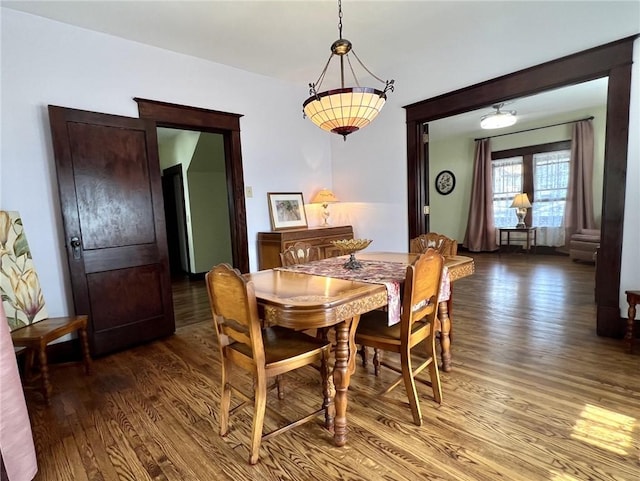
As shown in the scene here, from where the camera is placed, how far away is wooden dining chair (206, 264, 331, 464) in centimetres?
143

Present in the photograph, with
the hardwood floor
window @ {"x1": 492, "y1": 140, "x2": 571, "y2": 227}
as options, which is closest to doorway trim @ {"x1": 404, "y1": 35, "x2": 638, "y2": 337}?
the hardwood floor

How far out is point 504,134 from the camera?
686cm

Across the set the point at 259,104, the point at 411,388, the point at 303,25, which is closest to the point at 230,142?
the point at 259,104

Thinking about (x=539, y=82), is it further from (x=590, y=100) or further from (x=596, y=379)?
(x=590, y=100)

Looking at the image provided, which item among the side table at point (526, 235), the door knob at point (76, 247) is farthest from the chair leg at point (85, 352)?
the side table at point (526, 235)

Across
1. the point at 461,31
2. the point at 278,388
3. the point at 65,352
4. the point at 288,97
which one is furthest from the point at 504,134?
the point at 65,352

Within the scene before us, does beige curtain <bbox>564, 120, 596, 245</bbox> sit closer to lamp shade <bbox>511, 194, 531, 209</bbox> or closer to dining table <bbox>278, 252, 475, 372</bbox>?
lamp shade <bbox>511, 194, 531, 209</bbox>

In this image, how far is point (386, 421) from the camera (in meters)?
1.76

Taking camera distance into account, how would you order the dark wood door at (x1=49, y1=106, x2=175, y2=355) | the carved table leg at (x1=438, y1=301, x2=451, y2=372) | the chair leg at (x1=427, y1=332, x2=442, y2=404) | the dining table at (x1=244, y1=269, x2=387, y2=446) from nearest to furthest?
the dining table at (x1=244, y1=269, x2=387, y2=446) → the chair leg at (x1=427, y1=332, x2=442, y2=404) → the carved table leg at (x1=438, y1=301, x2=451, y2=372) → the dark wood door at (x1=49, y1=106, x2=175, y2=355)

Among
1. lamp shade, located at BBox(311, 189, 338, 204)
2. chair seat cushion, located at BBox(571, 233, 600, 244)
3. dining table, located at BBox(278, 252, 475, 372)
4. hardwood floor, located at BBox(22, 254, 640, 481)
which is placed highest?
lamp shade, located at BBox(311, 189, 338, 204)

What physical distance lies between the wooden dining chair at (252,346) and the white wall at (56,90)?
198 cm

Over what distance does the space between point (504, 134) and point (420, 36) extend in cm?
474

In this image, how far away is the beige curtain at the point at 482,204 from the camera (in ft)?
23.2

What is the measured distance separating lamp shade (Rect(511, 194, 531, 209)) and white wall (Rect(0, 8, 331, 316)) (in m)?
5.64
